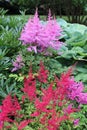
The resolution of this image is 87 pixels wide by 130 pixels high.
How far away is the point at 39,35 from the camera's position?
13.7 ft

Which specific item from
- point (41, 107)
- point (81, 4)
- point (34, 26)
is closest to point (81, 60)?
point (34, 26)

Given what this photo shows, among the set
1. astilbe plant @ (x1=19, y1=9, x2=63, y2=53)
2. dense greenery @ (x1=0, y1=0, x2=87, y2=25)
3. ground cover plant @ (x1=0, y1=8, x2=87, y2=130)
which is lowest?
dense greenery @ (x1=0, y1=0, x2=87, y2=25)

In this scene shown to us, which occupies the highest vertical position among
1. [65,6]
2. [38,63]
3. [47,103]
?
[47,103]

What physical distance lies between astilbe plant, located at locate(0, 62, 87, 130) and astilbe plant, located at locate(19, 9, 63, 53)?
0.35 meters

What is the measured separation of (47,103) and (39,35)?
5.17 ft

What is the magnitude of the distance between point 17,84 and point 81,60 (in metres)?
0.96

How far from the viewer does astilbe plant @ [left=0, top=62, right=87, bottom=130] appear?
266cm

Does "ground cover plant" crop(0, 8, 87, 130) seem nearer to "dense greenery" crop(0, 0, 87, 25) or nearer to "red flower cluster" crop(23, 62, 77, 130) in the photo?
"red flower cluster" crop(23, 62, 77, 130)

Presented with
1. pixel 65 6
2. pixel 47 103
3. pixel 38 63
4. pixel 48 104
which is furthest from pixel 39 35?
pixel 65 6

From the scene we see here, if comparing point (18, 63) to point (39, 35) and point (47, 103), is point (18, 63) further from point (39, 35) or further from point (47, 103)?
point (47, 103)

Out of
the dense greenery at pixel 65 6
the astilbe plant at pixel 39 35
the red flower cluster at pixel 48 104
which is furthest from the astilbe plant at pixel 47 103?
the dense greenery at pixel 65 6

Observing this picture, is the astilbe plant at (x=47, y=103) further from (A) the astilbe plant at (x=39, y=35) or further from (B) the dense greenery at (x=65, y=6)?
(B) the dense greenery at (x=65, y=6)

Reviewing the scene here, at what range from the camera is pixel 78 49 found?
16.2 feet

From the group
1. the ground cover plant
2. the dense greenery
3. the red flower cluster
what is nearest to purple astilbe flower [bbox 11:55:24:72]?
the ground cover plant
